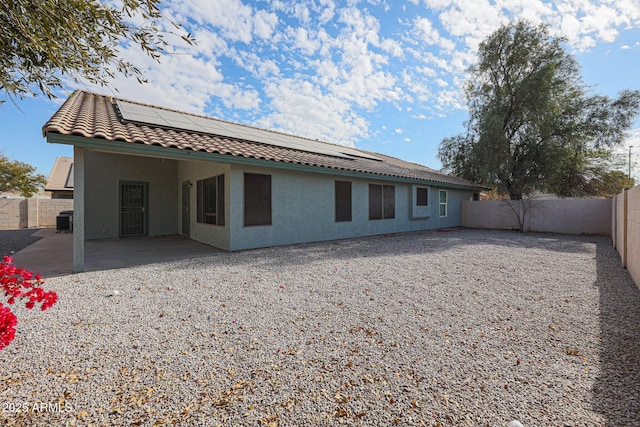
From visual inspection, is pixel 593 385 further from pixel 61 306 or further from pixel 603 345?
pixel 61 306

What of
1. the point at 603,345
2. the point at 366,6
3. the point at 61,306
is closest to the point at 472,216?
the point at 366,6

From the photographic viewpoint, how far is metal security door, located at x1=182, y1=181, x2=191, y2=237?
9.80m

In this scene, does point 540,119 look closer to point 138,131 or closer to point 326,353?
point 326,353

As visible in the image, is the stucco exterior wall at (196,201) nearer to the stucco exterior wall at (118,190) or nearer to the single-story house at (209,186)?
the single-story house at (209,186)

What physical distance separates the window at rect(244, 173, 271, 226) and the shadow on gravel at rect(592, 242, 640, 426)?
262 inches

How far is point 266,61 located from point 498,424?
31.6 ft

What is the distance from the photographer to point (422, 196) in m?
12.7

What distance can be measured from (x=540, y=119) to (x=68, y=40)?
17.1 metres

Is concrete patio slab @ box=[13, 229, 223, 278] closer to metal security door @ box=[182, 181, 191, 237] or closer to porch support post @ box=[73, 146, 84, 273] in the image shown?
porch support post @ box=[73, 146, 84, 273]

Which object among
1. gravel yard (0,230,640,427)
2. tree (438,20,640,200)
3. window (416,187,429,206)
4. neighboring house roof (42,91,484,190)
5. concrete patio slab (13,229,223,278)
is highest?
tree (438,20,640,200)

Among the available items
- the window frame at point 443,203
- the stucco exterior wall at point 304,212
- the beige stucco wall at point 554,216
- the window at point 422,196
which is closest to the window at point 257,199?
the stucco exterior wall at point 304,212

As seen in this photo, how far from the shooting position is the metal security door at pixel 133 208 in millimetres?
9930

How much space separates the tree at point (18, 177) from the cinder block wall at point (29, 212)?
10120 mm

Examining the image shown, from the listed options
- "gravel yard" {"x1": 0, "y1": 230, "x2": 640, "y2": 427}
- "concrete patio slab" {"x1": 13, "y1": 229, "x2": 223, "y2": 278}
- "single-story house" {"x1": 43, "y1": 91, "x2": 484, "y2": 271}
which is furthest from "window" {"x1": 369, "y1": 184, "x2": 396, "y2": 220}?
"gravel yard" {"x1": 0, "y1": 230, "x2": 640, "y2": 427}
